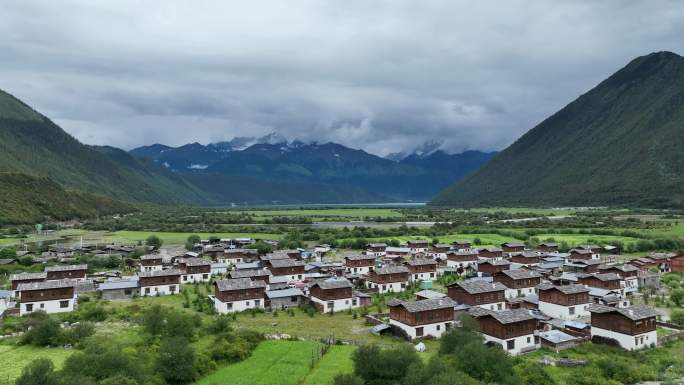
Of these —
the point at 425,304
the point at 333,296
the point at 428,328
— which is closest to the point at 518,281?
the point at 425,304

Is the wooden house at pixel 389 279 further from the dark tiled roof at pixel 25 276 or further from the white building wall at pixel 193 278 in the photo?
the dark tiled roof at pixel 25 276

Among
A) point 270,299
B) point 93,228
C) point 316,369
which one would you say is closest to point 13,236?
point 93,228

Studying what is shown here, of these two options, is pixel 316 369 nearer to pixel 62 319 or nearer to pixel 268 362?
pixel 268 362

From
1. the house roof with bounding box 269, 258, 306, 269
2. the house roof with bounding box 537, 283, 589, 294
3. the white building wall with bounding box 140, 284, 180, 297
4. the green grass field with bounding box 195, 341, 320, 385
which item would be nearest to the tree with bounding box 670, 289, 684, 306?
the house roof with bounding box 537, 283, 589, 294

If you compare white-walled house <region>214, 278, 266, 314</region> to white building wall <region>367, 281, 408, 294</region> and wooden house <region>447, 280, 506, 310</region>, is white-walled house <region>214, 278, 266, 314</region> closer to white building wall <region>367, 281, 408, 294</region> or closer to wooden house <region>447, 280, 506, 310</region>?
white building wall <region>367, 281, 408, 294</region>

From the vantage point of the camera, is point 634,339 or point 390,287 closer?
point 634,339

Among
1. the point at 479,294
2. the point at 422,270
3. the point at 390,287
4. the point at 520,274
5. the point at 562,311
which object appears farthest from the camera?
the point at 422,270

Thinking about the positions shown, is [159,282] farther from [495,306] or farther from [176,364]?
[495,306]
